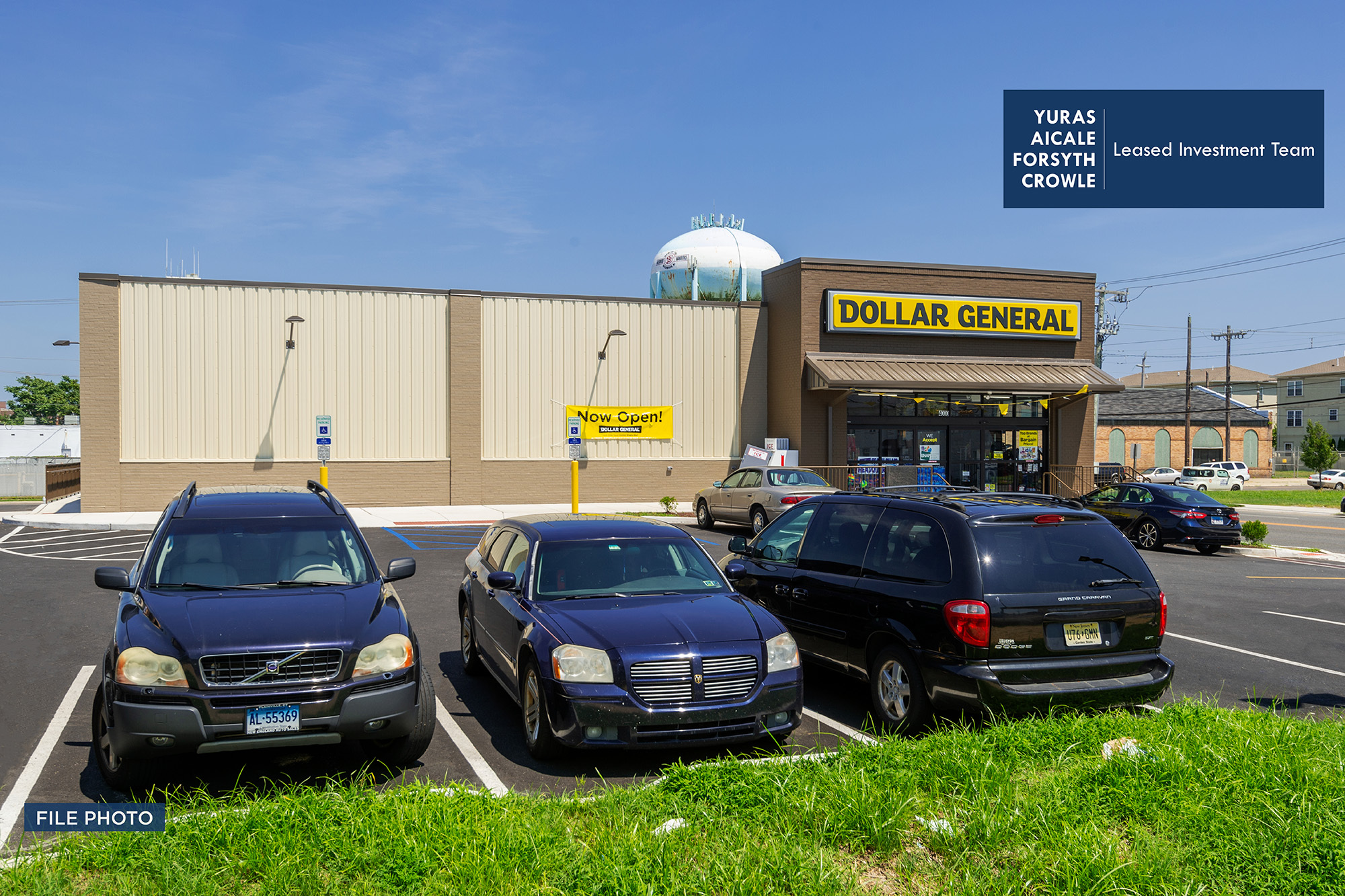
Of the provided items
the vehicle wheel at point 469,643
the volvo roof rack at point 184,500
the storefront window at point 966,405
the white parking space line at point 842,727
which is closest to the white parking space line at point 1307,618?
the white parking space line at point 842,727

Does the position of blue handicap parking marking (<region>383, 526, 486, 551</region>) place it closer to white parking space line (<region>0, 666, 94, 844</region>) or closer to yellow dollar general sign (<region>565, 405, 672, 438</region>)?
yellow dollar general sign (<region>565, 405, 672, 438</region>)

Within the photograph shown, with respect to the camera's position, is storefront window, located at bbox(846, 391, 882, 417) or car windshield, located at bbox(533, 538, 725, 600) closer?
car windshield, located at bbox(533, 538, 725, 600)

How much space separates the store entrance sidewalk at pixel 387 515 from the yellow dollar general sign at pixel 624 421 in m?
2.19

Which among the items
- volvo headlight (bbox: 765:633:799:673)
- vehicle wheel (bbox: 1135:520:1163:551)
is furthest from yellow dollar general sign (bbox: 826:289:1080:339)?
volvo headlight (bbox: 765:633:799:673)

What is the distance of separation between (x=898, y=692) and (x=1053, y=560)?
4.64ft

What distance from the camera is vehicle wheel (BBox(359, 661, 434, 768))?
587 centimetres

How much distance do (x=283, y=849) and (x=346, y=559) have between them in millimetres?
2885

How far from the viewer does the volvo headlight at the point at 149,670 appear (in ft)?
17.4

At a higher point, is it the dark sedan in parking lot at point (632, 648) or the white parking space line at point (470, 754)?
the dark sedan in parking lot at point (632, 648)

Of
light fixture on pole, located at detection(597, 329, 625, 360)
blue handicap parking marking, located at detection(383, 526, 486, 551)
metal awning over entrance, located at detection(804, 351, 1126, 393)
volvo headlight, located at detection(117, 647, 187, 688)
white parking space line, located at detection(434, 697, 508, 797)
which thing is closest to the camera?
volvo headlight, located at detection(117, 647, 187, 688)

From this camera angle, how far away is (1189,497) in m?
20.0

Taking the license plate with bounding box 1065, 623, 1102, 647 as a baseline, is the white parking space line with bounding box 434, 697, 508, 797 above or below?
below

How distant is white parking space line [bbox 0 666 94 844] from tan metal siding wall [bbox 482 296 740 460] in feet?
70.3
